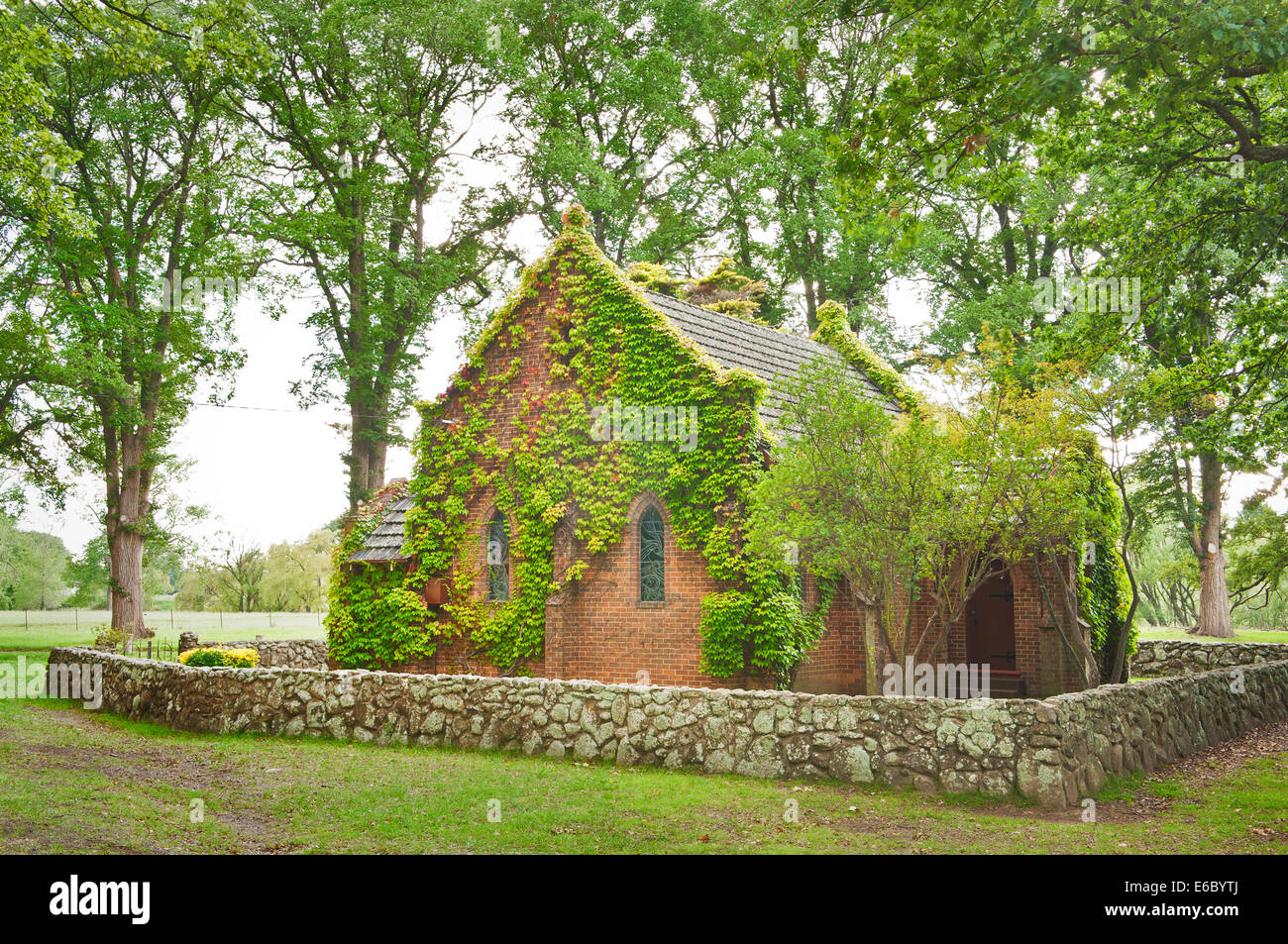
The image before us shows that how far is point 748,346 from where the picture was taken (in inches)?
858

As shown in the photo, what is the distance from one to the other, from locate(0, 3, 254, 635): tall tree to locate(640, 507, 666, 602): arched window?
66.9 ft

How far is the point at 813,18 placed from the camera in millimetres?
10492

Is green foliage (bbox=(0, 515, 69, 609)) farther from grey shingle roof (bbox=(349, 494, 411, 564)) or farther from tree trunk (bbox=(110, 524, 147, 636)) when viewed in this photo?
grey shingle roof (bbox=(349, 494, 411, 564))

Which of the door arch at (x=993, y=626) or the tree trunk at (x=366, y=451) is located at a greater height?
the tree trunk at (x=366, y=451)

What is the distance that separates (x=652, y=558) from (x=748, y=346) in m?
6.45

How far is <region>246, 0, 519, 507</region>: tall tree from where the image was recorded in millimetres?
32750

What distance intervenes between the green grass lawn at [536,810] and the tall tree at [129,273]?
68.0 ft

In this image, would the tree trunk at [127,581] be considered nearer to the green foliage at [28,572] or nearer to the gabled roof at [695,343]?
the gabled roof at [695,343]

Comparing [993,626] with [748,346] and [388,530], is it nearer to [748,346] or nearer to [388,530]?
[748,346]

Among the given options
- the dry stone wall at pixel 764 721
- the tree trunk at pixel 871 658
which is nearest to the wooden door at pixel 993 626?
the dry stone wall at pixel 764 721

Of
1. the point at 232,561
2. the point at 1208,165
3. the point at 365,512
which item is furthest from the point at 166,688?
the point at 232,561

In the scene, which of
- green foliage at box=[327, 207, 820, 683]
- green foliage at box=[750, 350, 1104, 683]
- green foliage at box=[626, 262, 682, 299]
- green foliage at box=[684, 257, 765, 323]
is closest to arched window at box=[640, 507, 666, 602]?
green foliage at box=[327, 207, 820, 683]

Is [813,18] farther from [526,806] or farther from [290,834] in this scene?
[290,834]

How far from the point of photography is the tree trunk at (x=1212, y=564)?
32.4 meters
